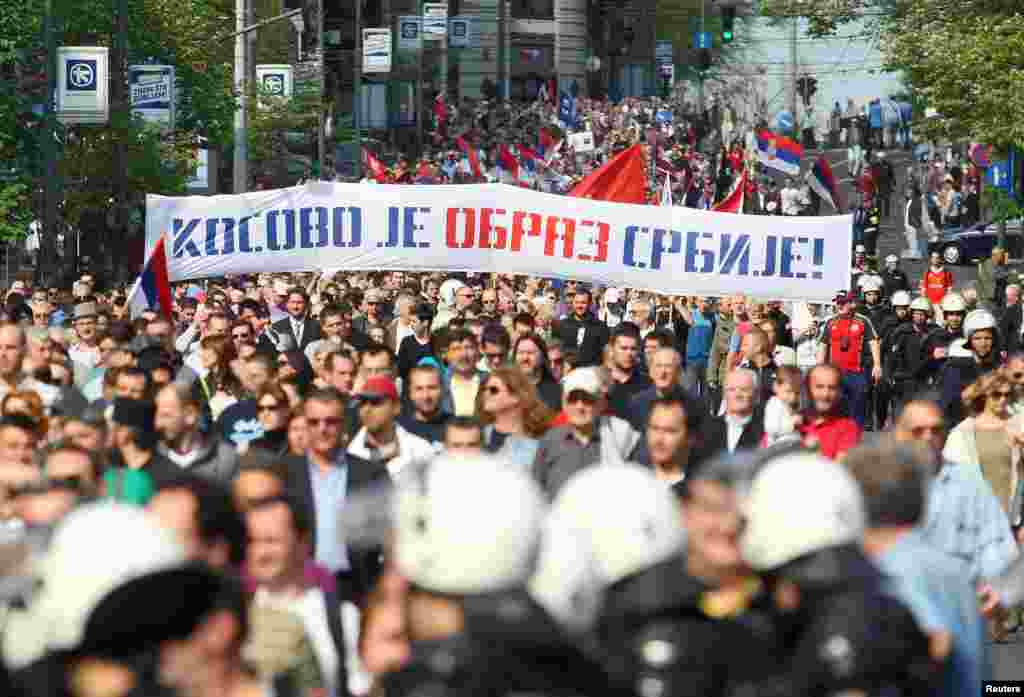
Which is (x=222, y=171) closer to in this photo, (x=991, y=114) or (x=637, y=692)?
(x=991, y=114)

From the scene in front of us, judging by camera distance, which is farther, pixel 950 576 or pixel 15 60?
pixel 15 60

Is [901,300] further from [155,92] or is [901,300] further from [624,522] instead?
[155,92]

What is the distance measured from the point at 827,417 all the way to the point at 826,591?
606 cm

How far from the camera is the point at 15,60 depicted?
40.8 metres

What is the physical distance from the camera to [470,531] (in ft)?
17.9

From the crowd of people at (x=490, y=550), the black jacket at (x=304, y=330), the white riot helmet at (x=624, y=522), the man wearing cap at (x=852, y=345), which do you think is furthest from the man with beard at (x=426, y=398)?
the man wearing cap at (x=852, y=345)

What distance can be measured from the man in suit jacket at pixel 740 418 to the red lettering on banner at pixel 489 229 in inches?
365

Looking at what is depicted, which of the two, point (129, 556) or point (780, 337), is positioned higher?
point (129, 556)

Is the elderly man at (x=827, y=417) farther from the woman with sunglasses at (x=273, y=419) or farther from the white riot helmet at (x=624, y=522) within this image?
the white riot helmet at (x=624, y=522)

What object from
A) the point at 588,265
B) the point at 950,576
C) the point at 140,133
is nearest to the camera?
the point at 950,576

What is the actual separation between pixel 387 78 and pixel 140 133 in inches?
2128

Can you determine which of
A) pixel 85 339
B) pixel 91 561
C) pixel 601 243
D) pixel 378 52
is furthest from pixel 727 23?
pixel 91 561

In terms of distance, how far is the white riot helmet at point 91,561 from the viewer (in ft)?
17.5

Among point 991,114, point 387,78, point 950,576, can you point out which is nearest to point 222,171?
point 387,78
